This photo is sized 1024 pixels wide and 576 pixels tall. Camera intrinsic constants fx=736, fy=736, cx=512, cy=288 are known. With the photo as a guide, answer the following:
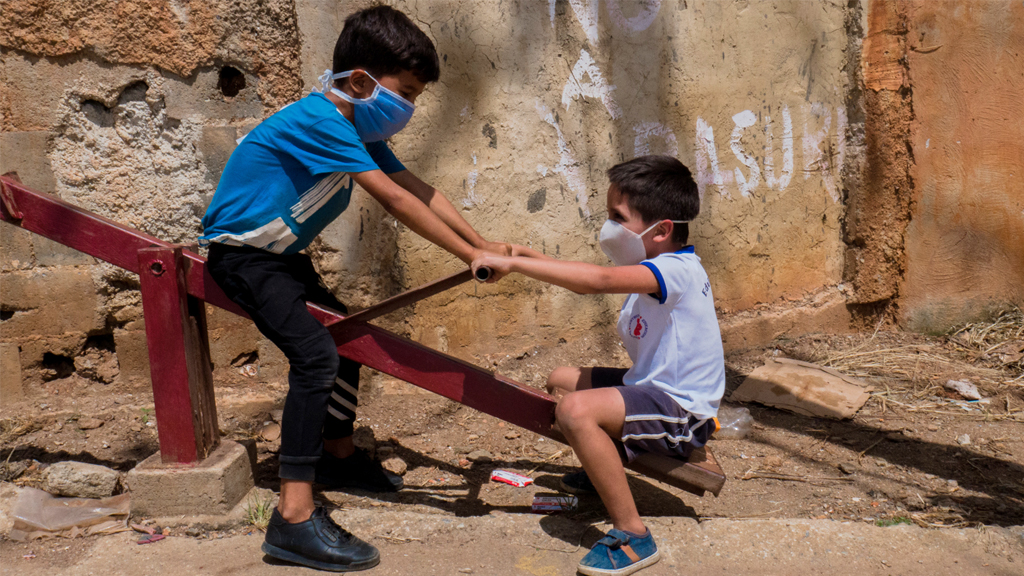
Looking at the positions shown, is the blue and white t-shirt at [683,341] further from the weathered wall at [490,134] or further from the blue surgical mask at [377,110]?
the weathered wall at [490,134]

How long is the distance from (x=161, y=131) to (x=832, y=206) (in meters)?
3.43

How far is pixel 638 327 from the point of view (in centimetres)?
230

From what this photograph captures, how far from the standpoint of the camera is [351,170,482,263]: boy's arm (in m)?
2.04

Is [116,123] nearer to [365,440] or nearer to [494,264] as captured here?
[365,440]

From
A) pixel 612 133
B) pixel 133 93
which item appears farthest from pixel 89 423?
pixel 612 133

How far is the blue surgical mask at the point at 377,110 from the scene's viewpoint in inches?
85.6

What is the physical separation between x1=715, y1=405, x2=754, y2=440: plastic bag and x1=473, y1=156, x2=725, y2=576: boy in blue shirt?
999 millimetres

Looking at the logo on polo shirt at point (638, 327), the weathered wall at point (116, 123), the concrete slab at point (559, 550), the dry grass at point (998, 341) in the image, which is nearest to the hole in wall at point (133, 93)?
the weathered wall at point (116, 123)

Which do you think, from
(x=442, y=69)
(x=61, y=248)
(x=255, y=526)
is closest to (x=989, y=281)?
(x=442, y=69)

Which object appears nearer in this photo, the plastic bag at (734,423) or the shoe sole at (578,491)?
the shoe sole at (578,491)

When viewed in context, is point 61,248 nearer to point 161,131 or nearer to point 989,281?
point 161,131

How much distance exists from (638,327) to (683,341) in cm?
15

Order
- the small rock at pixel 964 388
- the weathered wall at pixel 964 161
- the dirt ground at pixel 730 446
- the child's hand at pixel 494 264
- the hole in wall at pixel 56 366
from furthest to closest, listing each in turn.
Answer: the weathered wall at pixel 964 161, the small rock at pixel 964 388, the hole in wall at pixel 56 366, the dirt ground at pixel 730 446, the child's hand at pixel 494 264

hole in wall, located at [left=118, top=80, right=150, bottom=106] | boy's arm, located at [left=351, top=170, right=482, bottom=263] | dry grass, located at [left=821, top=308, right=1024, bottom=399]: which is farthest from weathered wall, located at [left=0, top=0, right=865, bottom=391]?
boy's arm, located at [left=351, top=170, right=482, bottom=263]
